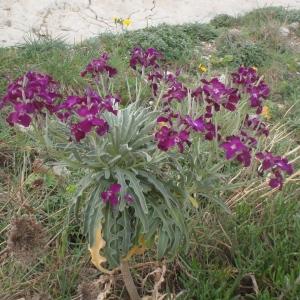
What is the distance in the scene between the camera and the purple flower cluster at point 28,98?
170 centimetres

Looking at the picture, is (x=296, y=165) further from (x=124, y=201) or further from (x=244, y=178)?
(x=124, y=201)

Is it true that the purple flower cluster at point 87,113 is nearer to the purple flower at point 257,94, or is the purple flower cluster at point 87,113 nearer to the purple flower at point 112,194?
the purple flower at point 112,194

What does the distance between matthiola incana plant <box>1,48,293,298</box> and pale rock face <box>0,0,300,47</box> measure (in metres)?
3.66

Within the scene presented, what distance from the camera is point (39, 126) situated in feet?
6.20

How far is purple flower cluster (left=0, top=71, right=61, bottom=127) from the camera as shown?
66.9 inches

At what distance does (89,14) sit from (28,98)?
4.78 m

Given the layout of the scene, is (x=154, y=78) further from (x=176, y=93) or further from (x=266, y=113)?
(x=266, y=113)

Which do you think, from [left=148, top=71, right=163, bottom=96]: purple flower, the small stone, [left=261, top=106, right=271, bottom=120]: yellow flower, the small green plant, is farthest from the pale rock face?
[left=148, top=71, right=163, bottom=96]: purple flower

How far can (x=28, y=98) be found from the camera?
171 centimetres

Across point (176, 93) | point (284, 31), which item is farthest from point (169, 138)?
point (284, 31)

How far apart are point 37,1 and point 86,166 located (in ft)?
16.2

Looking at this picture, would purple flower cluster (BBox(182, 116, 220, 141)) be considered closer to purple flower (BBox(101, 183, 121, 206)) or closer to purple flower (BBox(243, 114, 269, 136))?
purple flower (BBox(243, 114, 269, 136))

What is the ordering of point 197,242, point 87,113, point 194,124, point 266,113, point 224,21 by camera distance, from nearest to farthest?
point 87,113, point 194,124, point 197,242, point 266,113, point 224,21

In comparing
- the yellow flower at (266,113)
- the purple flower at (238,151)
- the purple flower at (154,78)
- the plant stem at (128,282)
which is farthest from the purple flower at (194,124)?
the yellow flower at (266,113)
